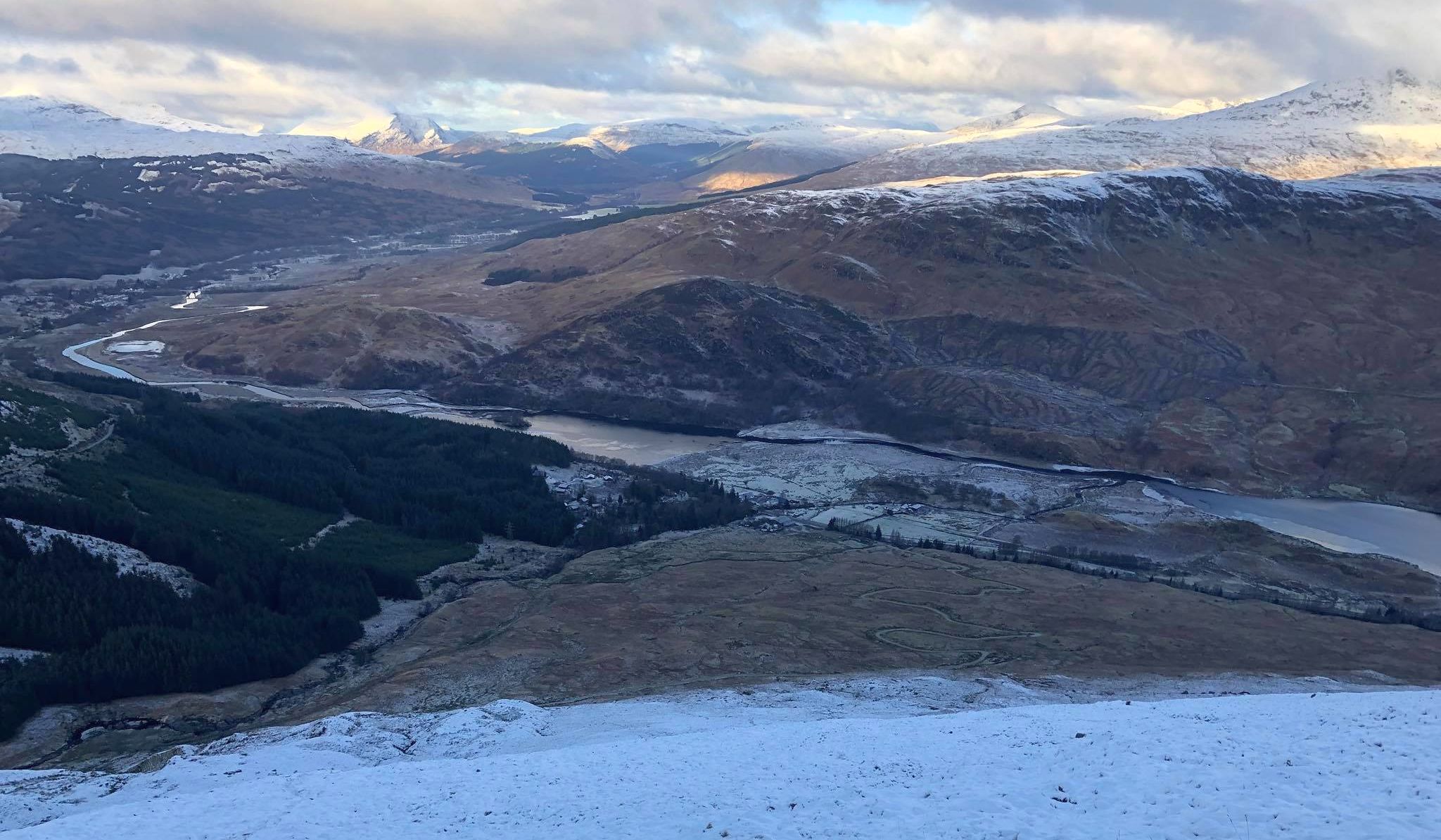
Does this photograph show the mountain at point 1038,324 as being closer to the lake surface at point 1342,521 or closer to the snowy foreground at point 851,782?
the lake surface at point 1342,521

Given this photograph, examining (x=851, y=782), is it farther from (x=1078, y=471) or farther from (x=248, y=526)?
(x=1078, y=471)

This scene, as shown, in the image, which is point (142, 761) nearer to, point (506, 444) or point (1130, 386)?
point (506, 444)

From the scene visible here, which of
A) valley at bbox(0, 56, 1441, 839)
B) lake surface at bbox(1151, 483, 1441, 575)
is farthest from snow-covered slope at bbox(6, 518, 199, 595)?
lake surface at bbox(1151, 483, 1441, 575)

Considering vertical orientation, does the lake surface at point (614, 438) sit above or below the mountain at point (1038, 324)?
below

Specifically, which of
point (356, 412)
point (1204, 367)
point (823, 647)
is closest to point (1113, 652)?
point (823, 647)

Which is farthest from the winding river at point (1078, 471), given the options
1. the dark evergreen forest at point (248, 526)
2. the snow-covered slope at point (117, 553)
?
the snow-covered slope at point (117, 553)

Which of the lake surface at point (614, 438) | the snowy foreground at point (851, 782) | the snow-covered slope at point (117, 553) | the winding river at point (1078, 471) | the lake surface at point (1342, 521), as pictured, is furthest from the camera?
the lake surface at point (614, 438)

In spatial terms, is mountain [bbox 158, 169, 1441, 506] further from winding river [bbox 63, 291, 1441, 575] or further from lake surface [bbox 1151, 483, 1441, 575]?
lake surface [bbox 1151, 483, 1441, 575]
